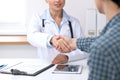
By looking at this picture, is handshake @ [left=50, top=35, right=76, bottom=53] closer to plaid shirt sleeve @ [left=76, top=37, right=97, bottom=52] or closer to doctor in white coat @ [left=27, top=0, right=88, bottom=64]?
plaid shirt sleeve @ [left=76, top=37, right=97, bottom=52]

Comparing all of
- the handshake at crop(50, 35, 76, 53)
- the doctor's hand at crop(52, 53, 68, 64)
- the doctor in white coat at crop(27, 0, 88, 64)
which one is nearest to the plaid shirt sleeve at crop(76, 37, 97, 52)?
the handshake at crop(50, 35, 76, 53)

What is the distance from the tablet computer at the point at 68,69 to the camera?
1649 mm

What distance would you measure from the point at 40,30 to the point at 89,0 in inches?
34.4

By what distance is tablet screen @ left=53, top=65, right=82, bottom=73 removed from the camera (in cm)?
165

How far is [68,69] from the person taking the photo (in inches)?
66.9

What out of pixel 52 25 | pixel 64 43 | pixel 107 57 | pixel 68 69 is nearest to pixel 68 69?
pixel 68 69

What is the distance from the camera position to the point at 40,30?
240 cm

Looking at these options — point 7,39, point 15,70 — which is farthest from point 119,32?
point 7,39

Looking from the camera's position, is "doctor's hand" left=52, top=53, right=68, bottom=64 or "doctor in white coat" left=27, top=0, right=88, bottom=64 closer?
"doctor's hand" left=52, top=53, right=68, bottom=64

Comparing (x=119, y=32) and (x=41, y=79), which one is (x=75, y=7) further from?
(x=119, y=32)

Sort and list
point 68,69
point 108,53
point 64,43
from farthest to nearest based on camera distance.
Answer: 1. point 64,43
2. point 68,69
3. point 108,53

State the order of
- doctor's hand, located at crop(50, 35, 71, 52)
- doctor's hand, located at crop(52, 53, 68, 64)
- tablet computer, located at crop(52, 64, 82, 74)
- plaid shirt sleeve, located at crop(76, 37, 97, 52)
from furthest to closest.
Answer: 1. doctor's hand, located at crop(52, 53, 68, 64)
2. doctor's hand, located at crop(50, 35, 71, 52)
3. tablet computer, located at crop(52, 64, 82, 74)
4. plaid shirt sleeve, located at crop(76, 37, 97, 52)

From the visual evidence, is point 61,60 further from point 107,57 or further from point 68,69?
point 107,57

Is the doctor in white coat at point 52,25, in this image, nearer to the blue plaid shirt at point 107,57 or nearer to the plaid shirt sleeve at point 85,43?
the plaid shirt sleeve at point 85,43
